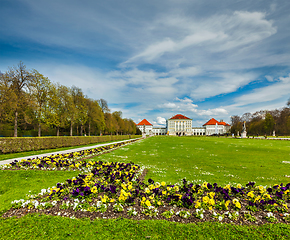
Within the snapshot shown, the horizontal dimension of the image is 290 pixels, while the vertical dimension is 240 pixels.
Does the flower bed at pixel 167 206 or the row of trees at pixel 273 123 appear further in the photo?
the row of trees at pixel 273 123

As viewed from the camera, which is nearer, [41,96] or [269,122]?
[41,96]

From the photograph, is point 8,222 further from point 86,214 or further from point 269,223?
point 269,223

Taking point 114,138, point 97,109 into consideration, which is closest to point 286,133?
point 114,138

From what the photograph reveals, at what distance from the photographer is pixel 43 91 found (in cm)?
2380

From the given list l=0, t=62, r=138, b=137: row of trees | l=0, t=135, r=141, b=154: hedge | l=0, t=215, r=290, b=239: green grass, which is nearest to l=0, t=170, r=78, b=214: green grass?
l=0, t=215, r=290, b=239: green grass

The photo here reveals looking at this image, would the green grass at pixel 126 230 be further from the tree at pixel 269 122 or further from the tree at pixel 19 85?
the tree at pixel 269 122

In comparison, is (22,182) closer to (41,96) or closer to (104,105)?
(41,96)

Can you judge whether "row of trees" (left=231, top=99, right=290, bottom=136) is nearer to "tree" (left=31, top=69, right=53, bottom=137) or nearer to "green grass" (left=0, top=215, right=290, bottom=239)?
"green grass" (left=0, top=215, right=290, bottom=239)

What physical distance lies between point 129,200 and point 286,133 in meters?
76.8

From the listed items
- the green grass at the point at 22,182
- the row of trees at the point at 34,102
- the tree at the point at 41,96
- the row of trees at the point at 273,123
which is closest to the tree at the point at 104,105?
the row of trees at the point at 34,102

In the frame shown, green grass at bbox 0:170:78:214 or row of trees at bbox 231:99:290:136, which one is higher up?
row of trees at bbox 231:99:290:136

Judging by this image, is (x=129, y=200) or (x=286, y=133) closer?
(x=129, y=200)

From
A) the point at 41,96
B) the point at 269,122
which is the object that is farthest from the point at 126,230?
the point at 269,122

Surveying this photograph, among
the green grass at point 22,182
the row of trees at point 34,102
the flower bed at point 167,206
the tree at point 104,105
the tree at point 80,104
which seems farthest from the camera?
the tree at point 104,105
